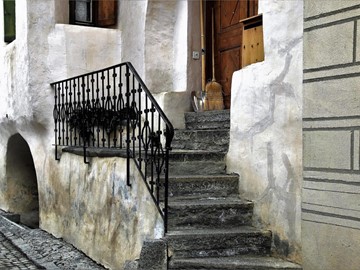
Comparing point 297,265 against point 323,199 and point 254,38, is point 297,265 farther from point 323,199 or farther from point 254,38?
point 254,38

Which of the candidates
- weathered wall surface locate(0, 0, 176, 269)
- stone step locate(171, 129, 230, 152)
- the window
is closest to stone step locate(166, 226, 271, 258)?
stone step locate(171, 129, 230, 152)

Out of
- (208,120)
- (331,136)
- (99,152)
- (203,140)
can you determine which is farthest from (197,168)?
(331,136)

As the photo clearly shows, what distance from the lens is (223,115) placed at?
239 inches

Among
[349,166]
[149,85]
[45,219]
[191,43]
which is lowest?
[45,219]

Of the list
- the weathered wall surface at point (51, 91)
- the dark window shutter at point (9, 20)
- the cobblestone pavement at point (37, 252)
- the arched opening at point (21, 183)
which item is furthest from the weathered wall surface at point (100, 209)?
the dark window shutter at point (9, 20)

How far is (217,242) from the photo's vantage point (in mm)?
4422

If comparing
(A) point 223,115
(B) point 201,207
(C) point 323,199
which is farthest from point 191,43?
(C) point 323,199

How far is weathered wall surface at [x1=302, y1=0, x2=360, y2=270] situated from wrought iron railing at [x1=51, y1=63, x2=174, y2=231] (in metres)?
1.31

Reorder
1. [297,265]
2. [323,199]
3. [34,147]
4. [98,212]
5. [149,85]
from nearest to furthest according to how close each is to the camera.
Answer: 1. [323,199]
2. [297,265]
3. [98,212]
4. [149,85]
5. [34,147]

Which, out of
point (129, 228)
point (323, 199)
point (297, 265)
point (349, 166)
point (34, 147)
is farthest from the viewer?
point (34, 147)

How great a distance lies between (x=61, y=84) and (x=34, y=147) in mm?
1388

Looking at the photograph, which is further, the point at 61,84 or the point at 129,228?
the point at 61,84

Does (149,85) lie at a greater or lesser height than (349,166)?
greater

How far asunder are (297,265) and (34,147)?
5650 mm
